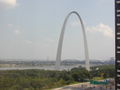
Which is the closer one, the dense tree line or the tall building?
the tall building

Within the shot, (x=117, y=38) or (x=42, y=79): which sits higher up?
(x=117, y=38)

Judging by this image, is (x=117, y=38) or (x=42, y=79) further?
(x=42, y=79)

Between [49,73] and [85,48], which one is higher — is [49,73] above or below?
below

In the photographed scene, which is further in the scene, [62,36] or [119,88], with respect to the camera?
[62,36]

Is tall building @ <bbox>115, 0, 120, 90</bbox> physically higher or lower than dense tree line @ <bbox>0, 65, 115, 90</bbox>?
higher

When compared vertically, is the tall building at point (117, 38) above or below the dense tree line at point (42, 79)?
above

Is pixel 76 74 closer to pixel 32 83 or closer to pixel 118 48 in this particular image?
pixel 32 83

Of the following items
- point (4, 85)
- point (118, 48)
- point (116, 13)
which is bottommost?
point (4, 85)

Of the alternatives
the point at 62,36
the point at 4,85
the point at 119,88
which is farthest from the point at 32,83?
the point at 119,88

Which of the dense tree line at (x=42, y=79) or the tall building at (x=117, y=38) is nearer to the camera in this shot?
the tall building at (x=117, y=38)

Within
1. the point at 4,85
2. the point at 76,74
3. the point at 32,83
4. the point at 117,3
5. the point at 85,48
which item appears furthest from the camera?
the point at 85,48

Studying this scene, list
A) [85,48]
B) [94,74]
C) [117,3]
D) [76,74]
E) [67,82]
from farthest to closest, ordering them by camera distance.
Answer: [94,74] < [85,48] < [76,74] < [67,82] < [117,3]
